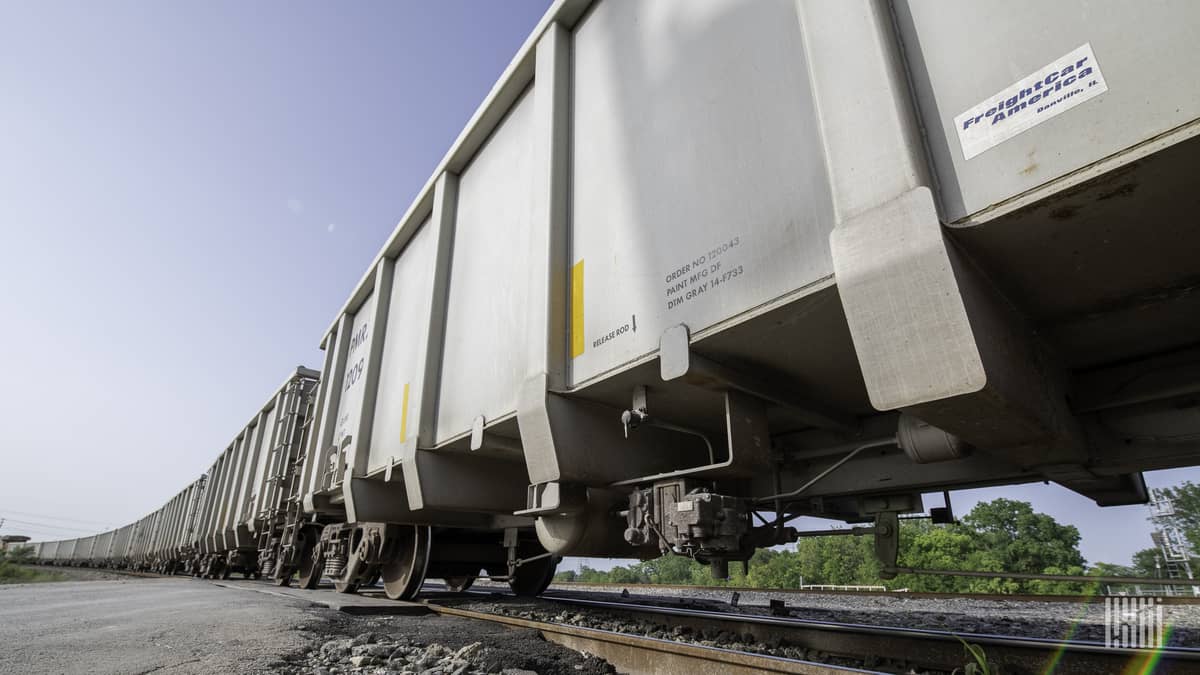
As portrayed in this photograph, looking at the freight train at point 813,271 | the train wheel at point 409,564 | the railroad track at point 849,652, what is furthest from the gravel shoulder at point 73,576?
the railroad track at point 849,652

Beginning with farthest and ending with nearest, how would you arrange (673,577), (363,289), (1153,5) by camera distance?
(673,577) → (363,289) → (1153,5)

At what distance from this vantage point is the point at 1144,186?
151 cm

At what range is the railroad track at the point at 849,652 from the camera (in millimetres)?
2254

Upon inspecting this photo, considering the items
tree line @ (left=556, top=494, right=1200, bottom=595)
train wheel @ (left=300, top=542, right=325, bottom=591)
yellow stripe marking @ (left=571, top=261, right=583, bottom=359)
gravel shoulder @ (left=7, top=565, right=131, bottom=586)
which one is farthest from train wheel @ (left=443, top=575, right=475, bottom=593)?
tree line @ (left=556, top=494, right=1200, bottom=595)

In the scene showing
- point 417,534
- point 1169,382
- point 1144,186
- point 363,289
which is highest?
point 363,289

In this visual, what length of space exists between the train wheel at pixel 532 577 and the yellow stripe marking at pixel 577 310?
16.0 feet

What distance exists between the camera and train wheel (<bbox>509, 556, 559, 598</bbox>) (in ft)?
23.9

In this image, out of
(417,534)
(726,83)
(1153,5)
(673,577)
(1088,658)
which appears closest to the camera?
(1153,5)

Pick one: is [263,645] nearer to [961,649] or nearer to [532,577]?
[961,649]

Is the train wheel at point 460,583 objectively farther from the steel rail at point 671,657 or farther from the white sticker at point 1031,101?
the white sticker at point 1031,101

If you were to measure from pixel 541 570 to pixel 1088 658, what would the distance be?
19.6 feet

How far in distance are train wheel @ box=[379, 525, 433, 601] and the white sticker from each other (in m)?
6.40

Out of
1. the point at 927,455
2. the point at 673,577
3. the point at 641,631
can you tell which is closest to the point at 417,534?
the point at 641,631

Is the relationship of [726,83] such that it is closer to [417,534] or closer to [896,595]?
[417,534]
